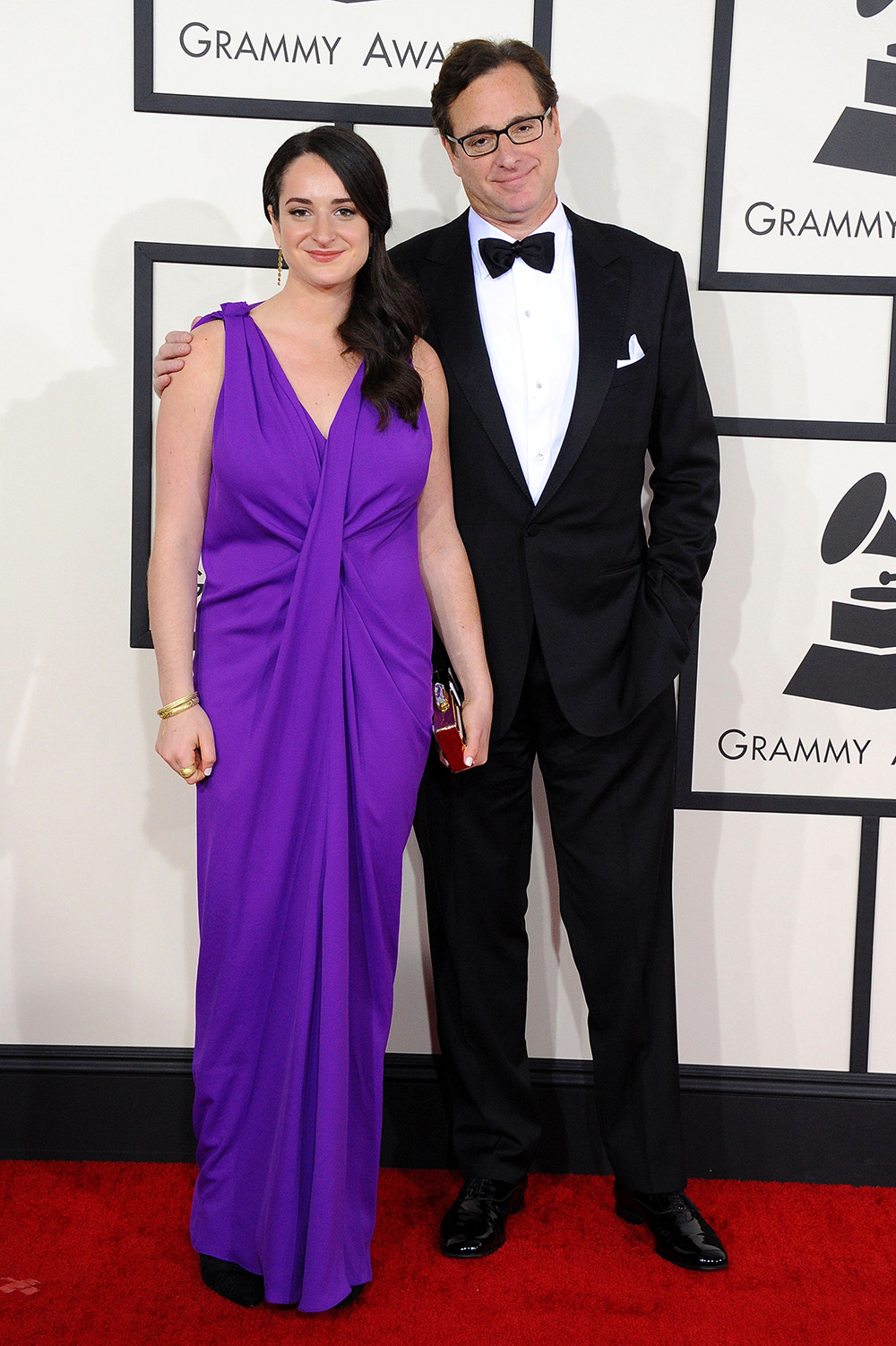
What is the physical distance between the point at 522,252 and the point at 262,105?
26.7 inches

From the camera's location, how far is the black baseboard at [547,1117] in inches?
99.4

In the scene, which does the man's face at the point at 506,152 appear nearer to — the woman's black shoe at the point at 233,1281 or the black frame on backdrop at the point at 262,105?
the black frame on backdrop at the point at 262,105

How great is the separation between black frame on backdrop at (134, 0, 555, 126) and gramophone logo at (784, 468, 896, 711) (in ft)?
3.61

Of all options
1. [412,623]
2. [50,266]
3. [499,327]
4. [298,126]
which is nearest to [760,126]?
[499,327]

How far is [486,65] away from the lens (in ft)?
6.55

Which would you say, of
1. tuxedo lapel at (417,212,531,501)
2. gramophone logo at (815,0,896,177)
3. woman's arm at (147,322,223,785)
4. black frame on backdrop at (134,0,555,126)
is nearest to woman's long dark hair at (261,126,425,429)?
tuxedo lapel at (417,212,531,501)

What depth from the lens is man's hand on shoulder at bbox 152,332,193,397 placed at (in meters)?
1.86

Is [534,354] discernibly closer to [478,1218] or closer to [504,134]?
[504,134]

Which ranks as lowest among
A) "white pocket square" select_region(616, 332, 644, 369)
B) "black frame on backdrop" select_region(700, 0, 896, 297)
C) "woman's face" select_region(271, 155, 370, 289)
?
"white pocket square" select_region(616, 332, 644, 369)

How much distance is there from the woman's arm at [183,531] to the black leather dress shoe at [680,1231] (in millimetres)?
1197

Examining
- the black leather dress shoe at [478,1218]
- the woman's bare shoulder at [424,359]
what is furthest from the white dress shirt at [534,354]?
the black leather dress shoe at [478,1218]

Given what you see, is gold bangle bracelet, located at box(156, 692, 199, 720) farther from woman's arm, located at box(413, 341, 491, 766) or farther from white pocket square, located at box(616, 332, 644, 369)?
white pocket square, located at box(616, 332, 644, 369)

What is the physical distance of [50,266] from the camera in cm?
237

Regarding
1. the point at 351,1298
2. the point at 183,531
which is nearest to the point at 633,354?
the point at 183,531
